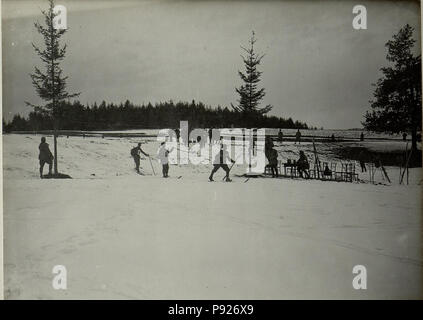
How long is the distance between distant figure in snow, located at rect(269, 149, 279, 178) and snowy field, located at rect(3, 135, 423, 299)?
0.76ft

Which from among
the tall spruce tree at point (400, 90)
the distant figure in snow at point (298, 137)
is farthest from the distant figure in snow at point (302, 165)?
the tall spruce tree at point (400, 90)

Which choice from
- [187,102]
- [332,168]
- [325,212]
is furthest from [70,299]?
[332,168]

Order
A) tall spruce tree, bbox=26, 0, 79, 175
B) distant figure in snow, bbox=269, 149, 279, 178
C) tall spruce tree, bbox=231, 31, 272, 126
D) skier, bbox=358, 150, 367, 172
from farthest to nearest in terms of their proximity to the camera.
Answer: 1. skier, bbox=358, 150, 367, 172
2. distant figure in snow, bbox=269, 149, 279, 178
3. tall spruce tree, bbox=231, 31, 272, 126
4. tall spruce tree, bbox=26, 0, 79, 175

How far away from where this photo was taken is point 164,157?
501 centimetres

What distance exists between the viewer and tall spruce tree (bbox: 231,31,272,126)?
4.91 meters

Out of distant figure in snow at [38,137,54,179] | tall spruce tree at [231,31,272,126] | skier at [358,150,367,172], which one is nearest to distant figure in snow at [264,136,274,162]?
tall spruce tree at [231,31,272,126]

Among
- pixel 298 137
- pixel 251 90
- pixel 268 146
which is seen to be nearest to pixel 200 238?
pixel 268 146

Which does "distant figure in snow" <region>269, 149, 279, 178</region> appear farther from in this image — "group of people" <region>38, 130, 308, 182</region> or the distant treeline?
the distant treeline

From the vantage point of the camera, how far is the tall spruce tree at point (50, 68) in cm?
477

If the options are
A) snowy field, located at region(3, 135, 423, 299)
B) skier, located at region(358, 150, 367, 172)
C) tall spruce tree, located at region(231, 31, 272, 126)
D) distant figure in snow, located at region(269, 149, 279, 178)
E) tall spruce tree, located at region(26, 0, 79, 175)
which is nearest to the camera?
snowy field, located at region(3, 135, 423, 299)

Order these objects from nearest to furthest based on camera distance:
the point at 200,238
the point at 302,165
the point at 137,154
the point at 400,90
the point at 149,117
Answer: the point at 200,238, the point at 400,90, the point at 149,117, the point at 137,154, the point at 302,165

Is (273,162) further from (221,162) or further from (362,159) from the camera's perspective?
(362,159)

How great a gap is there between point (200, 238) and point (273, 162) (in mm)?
1388
